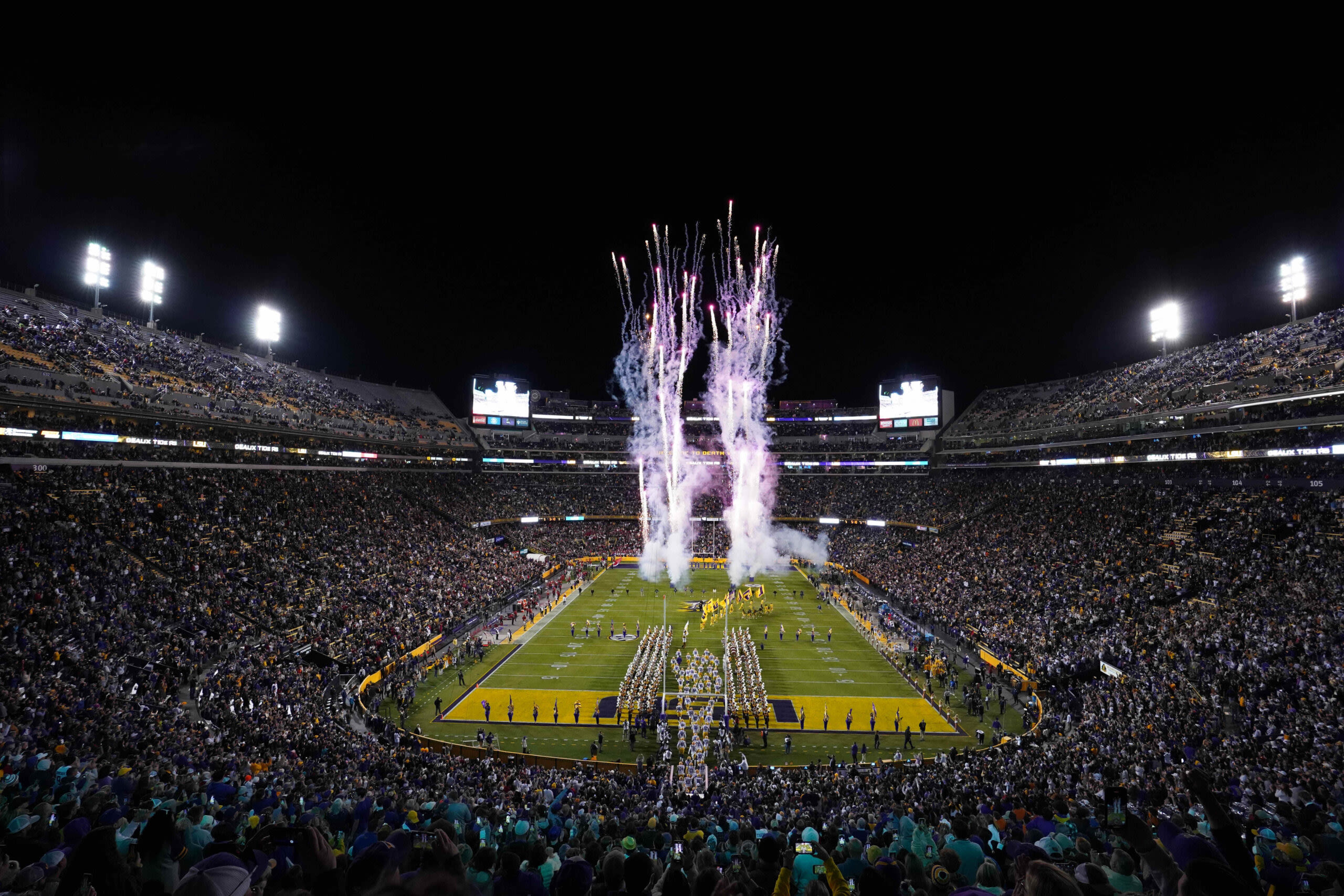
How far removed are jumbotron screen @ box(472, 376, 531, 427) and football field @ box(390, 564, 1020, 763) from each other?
3396 centimetres

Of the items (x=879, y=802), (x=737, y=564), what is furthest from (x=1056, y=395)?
(x=879, y=802)

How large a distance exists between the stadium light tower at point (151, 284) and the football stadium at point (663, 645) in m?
0.24

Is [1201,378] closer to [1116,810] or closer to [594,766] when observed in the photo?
[1116,810]

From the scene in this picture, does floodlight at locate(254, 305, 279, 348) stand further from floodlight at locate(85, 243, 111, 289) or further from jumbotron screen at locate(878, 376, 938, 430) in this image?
jumbotron screen at locate(878, 376, 938, 430)

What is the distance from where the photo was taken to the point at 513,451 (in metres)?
72.1

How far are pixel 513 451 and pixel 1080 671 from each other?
60152mm

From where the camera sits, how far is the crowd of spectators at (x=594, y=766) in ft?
11.9

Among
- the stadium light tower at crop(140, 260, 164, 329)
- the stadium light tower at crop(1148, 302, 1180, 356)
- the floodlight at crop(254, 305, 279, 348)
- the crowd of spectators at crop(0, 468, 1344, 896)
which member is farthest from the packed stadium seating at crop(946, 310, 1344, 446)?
the stadium light tower at crop(140, 260, 164, 329)

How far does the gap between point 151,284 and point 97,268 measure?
3950 mm

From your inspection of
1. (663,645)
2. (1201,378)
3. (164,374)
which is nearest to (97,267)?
(164,374)

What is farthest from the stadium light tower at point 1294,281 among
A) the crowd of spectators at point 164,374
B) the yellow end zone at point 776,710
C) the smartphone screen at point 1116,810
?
the crowd of spectators at point 164,374

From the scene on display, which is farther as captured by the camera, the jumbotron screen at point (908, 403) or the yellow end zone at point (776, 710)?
the jumbotron screen at point (908, 403)

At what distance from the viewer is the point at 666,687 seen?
24969mm

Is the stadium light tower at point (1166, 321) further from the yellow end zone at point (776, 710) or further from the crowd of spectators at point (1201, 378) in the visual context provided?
the yellow end zone at point (776, 710)
